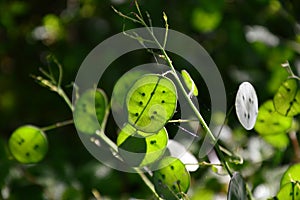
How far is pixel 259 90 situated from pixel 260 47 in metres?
0.12

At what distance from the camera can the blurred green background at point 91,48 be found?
36.9 inches

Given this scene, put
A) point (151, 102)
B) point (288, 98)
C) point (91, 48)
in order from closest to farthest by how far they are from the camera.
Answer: point (151, 102), point (288, 98), point (91, 48)

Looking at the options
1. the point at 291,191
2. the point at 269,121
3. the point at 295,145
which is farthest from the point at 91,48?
the point at 291,191

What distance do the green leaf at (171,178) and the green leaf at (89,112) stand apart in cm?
11

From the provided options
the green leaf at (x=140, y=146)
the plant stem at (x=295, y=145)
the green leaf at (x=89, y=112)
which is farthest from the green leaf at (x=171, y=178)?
the plant stem at (x=295, y=145)

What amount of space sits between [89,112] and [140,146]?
126 millimetres

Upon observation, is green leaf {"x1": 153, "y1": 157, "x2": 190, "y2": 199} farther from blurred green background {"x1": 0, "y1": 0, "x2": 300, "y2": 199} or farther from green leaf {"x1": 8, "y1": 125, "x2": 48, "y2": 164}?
blurred green background {"x1": 0, "y1": 0, "x2": 300, "y2": 199}

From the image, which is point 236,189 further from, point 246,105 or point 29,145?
point 29,145

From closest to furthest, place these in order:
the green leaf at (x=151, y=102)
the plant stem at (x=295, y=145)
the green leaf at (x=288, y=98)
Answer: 1. the green leaf at (x=151, y=102)
2. the green leaf at (x=288, y=98)
3. the plant stem at (x=295, y=145)

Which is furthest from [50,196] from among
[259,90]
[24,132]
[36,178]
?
[259,90]

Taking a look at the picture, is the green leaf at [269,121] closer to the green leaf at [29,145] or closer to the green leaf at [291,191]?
the green leaf at [291,191]

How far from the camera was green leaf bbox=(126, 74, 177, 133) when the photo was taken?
0.40m

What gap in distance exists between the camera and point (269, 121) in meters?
0.55

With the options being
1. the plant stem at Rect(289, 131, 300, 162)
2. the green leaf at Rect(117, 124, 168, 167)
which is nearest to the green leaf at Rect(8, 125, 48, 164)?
the green leaf at Rect(117, 124, 168, 167)
